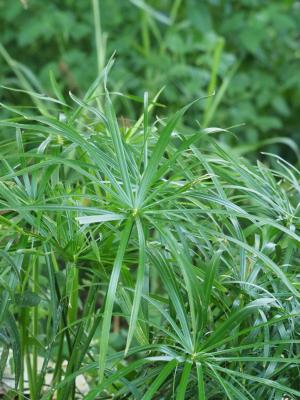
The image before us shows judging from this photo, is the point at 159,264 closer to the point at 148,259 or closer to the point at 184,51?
the point at 148,259

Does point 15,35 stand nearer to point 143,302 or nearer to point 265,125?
point 265,125

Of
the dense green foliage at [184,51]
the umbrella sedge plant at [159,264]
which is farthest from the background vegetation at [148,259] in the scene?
the dense green foliage at [184,51]

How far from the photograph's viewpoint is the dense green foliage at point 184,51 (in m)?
3.74

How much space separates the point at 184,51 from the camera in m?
3.73

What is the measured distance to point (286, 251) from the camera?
4.47 ft

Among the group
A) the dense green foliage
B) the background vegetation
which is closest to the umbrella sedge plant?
the background vegetation

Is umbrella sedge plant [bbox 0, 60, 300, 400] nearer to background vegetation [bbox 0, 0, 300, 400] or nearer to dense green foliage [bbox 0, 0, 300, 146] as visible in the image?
background vegetation [bbox 0, 0, 300, 400]

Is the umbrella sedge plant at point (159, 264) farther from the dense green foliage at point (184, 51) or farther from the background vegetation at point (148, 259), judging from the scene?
the dense green foliage at point (184, 51)

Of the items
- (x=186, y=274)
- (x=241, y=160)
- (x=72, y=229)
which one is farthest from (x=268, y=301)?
(x=241, y=160)

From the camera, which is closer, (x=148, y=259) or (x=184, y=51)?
(x=148, y=259)

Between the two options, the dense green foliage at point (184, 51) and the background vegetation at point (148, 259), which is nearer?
the background vegetation at point (148, 259)

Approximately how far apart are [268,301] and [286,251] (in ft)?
0.58

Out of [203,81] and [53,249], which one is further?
[203,81]

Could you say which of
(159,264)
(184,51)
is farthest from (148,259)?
(184,51)
